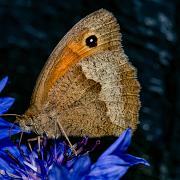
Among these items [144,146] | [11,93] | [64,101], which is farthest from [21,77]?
[64,101]

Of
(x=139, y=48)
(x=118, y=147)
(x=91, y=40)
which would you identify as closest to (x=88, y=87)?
(x=91, y=40)

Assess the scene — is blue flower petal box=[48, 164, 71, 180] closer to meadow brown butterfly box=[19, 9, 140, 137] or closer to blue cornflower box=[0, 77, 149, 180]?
blue cornflower box=[0, 77, 149, 180]

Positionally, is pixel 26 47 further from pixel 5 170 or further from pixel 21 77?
pixel 5 170

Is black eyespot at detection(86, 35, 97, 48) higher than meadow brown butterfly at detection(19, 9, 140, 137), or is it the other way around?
black eyespot at detection(86, 35, 97, 48)

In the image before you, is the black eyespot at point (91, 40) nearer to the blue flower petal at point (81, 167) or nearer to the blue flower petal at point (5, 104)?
the blue flower petal at point (5, 104)

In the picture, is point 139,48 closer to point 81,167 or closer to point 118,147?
point 118,147

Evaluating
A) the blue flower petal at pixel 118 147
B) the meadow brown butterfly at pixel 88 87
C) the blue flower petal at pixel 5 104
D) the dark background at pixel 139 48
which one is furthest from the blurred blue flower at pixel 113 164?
the dark background at pixel 139 48

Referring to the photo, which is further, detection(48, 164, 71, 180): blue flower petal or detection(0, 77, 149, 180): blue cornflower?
detection(0, 77, 149, 180): blue cornflower

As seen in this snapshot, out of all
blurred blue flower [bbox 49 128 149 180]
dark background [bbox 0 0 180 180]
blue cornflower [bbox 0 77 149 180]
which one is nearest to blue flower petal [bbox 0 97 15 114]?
blue cornflower [bbox 0 77 149 180]
